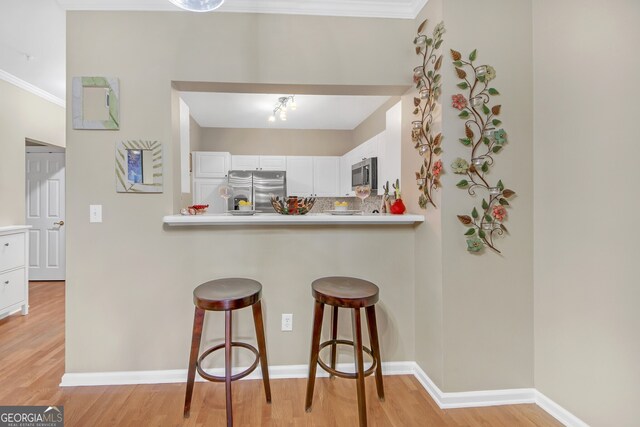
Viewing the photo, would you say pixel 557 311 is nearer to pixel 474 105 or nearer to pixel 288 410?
pixel 474 105

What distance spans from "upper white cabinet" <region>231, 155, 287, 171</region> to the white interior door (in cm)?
243

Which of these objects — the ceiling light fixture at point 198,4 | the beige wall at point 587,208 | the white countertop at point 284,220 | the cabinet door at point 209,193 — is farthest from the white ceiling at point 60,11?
the cabinet door at point 209,193

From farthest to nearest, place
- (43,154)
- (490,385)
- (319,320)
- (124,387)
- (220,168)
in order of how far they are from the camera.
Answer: (220,168), (43,154), (124,387), (490,385), (319,320)

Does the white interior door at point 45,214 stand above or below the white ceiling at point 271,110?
below

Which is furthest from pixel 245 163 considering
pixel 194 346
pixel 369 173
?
pixel 194 346

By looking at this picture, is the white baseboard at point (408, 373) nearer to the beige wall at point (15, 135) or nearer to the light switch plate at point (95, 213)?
the light switch plate at point (95, 213)

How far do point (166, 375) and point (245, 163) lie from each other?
3.43 m

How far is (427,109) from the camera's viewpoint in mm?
1833

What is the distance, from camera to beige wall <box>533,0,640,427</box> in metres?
1.27

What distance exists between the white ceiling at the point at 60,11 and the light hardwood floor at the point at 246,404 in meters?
2.38

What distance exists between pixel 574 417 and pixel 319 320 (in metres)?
1.38

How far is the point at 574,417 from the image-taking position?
1510 mm

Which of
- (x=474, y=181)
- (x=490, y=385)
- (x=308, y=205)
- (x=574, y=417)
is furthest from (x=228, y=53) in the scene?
(x=574, y=417)

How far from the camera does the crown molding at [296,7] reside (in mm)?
1847
